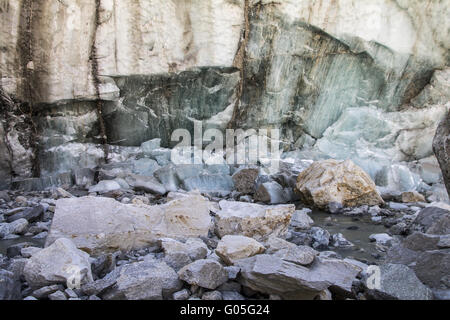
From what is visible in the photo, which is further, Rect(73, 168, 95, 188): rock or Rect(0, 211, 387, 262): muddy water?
Rect(73, 168, 95, 188): rock

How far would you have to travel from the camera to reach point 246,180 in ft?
20.7

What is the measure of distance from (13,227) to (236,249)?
2.46m

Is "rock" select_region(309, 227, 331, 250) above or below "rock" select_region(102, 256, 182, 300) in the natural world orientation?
below

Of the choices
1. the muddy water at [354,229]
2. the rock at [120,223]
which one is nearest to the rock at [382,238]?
the muddy water at [354,229]

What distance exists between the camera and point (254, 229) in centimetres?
357

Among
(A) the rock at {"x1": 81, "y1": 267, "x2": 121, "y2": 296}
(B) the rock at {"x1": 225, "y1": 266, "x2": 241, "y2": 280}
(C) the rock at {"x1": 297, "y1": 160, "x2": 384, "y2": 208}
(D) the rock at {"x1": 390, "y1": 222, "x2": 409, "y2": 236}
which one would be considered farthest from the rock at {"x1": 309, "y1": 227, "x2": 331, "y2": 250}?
(A) the rock at {"x1": 81, "y1": 267, "x2": 121, "y2": 296}

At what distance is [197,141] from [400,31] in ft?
15.3

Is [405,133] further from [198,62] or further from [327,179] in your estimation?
[198,62]

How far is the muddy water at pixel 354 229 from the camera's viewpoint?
133 inches

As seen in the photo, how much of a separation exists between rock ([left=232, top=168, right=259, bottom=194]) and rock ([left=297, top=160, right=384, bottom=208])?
34.0 inches

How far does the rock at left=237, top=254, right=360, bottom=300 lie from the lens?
200 cm

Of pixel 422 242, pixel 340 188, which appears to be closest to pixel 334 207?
pixel 340 188

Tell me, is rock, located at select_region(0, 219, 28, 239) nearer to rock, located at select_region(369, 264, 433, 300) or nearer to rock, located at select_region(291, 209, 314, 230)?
rock, located at select_region(291, 209, 314, 230)

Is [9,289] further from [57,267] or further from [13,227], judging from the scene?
[13,227]
